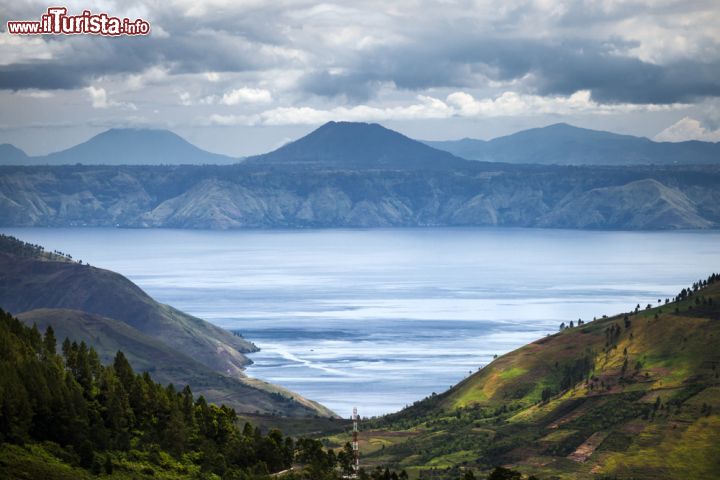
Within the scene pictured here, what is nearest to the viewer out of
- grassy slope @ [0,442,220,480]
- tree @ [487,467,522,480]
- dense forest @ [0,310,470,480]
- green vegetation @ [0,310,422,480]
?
grassy slope @ [0,442,220,480]

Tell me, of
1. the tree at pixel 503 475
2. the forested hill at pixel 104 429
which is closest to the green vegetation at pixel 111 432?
the forested hill at pixel 104 429

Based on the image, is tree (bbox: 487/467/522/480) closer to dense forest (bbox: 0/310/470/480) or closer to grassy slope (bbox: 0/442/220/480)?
dense forest (bbox: 0/310/470/480)

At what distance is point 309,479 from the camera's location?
137 m

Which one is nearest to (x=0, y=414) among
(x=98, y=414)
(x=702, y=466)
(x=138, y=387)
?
(x=98, y=414)

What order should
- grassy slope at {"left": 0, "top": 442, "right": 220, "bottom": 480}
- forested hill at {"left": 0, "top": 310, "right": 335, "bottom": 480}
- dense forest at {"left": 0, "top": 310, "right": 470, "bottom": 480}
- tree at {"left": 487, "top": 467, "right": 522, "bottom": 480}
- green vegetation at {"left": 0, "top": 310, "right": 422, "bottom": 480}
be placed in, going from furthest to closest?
tree at {"left": 487, "top": 467, "right": 522, "bottom": 480} < dense forest at {"left": 0, "top": 310, "right": 470, "bottom": 480} < green vegetation at {"left": 0, "top": 310, "right": 422, "bottom": 480} < forested hill at {"left": 0, "top": 310, "right": 335, "bottom": 480} < grassy slope at {"left": 0, "top": 442, "right": 220, "bottom": 480}

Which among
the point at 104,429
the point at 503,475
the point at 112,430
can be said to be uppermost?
the point at 104,429

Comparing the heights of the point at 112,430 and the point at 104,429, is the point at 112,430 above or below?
below

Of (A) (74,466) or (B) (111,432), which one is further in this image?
(B) (111,432)

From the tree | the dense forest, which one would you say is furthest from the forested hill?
the tree

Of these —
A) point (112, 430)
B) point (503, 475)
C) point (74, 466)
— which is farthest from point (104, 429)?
point (503, 475)

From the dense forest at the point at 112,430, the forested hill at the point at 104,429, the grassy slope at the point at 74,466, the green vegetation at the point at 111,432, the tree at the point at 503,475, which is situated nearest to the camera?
the grassy slope at the point at 74,466

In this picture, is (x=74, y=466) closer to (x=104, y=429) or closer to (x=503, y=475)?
(x=104, y=429)

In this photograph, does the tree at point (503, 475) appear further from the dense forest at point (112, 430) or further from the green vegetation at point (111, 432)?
the dense forest at point (112, 430)

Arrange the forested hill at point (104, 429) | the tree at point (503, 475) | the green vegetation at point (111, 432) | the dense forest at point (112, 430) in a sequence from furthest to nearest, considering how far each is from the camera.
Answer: the tree at point (503, 475) < the dense forest at point (112, 430) < the green vegetation at point (111, 432) < the forested hill at point (104, 429)
